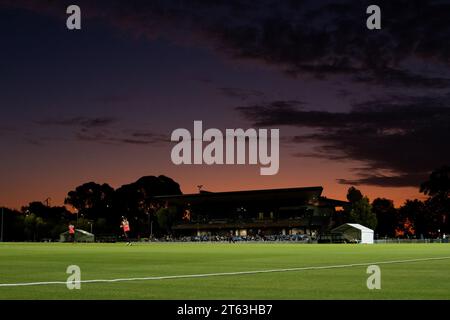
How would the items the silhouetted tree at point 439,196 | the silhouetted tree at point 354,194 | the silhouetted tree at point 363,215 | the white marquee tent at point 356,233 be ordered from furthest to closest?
the silhouetted tree at point 354,194 < the silhouetted tree at point 439,196 < the silhouetted tree at point 363,215 < the white marquee tent at point 356,233

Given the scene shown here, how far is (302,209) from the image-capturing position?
192875 mm

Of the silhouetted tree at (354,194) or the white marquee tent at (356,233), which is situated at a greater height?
the silhouetted tree at (354,194)

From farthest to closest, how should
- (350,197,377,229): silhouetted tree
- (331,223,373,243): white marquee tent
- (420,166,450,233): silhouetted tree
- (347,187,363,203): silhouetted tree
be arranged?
(347,187,363,203): silhouetted tree
(420,166,450,233): silhouetted tree
(350,197,377,229): silhouetted tree
(331,223,373,243): white marquee tent

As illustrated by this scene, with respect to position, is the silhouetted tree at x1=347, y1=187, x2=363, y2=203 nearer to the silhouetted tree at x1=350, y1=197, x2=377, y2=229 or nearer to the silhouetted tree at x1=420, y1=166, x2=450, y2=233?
the silhouetted tree at x1=420, y1=166, x2=450, y2=233

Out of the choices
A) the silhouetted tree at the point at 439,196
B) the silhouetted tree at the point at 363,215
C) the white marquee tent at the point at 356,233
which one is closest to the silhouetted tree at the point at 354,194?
the silhouetted tree at the point at 439,196

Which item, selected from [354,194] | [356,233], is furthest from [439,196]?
[356,233]

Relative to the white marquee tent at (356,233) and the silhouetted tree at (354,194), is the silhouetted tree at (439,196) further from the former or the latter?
the white marquee tent at (356,233)

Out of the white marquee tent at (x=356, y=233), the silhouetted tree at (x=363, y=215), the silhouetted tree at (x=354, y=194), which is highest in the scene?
the silhouetted tree at (x=354, y=194)

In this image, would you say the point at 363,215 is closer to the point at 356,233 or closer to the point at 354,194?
the point at 354,194

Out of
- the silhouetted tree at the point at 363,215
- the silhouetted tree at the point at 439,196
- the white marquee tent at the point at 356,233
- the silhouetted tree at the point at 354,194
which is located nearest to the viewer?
the white marquee tent at the point at 356,233

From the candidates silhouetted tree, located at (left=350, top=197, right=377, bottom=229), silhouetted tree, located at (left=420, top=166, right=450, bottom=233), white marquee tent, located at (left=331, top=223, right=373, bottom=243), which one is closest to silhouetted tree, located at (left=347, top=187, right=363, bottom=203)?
silhouetted tree, located at (left=420, top=166, right=450, bottom=233)

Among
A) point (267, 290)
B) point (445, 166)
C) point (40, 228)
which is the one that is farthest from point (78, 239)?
point (267, 290)
